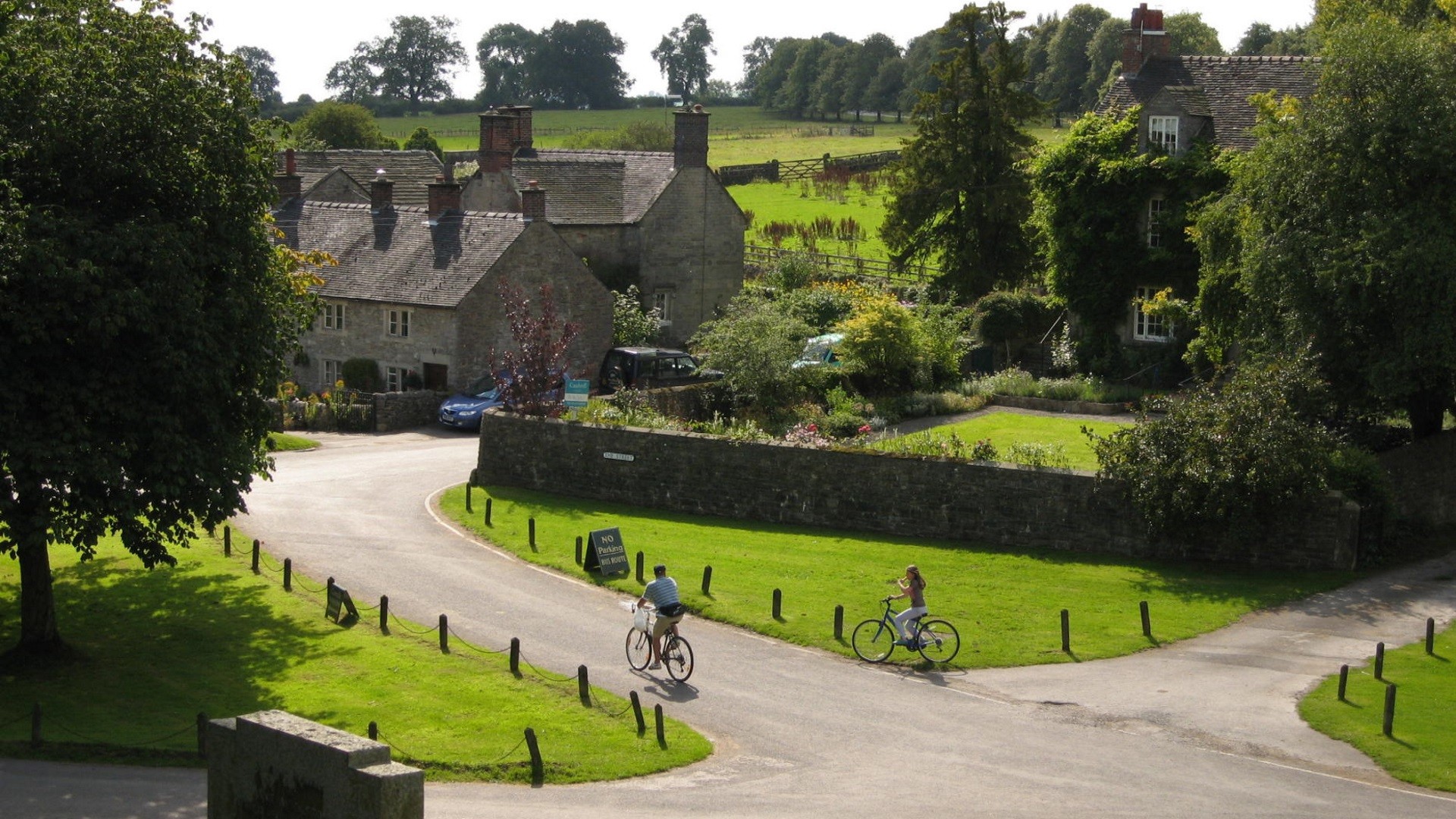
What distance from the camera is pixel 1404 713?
68.6ft

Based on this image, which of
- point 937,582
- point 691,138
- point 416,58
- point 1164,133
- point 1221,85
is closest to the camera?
point 937,582

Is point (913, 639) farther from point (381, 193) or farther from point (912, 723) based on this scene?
point (381, 193)

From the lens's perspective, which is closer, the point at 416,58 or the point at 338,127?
the point at 338,127

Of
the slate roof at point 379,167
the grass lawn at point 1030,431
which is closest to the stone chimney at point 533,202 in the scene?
the slate roof at point 379,167

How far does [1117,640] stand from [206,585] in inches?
619

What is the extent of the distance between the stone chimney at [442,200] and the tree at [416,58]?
378ft

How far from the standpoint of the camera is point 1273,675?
22.7 m

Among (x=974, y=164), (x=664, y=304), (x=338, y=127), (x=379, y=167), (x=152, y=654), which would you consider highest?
(x=338, y=127)

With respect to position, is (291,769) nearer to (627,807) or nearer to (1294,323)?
(627,807)

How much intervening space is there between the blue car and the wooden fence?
20.3 meters

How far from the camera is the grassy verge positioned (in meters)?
24.5

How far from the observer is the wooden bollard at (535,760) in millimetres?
17984

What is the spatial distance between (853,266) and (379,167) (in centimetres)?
2175

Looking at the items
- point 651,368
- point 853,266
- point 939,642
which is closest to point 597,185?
point 651,368
